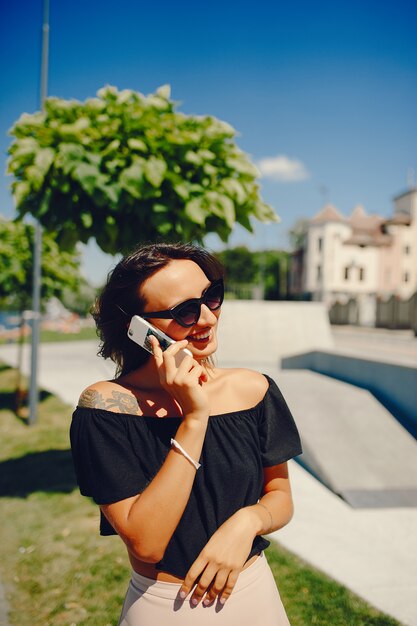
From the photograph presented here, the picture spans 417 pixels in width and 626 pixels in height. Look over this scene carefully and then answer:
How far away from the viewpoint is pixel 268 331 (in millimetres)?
19969

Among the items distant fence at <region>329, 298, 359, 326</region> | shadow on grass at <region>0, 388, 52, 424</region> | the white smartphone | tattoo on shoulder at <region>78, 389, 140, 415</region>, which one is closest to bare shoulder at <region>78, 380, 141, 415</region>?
tattoo on shoulder at <region>78, 389, 140, 415</region>

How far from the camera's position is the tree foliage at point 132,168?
3914mm

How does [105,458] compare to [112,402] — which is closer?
[105,458]

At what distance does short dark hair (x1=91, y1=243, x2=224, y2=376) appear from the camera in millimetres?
1691

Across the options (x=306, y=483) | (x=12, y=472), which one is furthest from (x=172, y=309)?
(x=12, y=472)

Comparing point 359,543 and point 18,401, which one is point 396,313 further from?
point 359,543

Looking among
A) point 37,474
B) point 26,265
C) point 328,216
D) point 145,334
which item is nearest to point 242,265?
point 328,216

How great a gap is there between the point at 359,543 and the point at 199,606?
13.0 ft

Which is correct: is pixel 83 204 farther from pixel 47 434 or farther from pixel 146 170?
pixel 47 434

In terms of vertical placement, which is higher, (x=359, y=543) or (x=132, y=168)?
(x=132, y=168)

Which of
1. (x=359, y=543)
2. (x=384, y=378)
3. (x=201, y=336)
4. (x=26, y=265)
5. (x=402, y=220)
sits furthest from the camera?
(x=402, y=220)

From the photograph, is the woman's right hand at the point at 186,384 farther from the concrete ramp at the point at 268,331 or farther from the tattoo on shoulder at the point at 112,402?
the concrete ramp at the point at 268,331

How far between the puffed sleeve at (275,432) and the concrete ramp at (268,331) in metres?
17.1

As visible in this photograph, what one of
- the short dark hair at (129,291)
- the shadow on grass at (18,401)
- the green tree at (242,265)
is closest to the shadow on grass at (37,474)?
the shadow on grass at (18,401)
